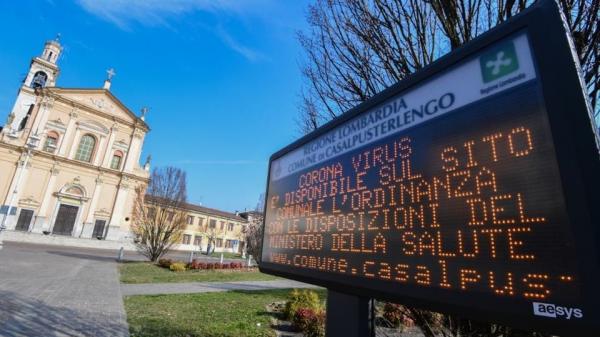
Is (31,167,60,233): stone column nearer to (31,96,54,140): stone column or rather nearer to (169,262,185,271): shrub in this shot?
(31,96,54,140): stone column

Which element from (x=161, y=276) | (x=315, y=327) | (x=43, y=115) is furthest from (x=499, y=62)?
(x=43, y=115)

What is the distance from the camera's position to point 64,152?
123ft

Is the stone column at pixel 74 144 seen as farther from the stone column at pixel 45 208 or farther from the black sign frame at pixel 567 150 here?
the black sign frame at pixel 567 150

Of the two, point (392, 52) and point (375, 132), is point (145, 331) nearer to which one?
point (375, 132)

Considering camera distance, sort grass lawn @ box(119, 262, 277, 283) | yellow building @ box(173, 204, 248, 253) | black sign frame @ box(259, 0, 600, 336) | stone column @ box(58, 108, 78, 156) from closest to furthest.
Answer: black sign frame @ box(259, 0, 600, 336) → grass lawn @ box(119, 262, 277, 283) → stone column @ box(58, 108, 78, 156) → yellow building @ box(173, 204, 248, 253)

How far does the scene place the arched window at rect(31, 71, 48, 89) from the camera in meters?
48.5

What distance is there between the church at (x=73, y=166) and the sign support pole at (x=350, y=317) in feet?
128

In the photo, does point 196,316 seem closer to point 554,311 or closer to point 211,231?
point 554,311

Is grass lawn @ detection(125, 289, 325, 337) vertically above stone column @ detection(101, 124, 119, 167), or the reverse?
stone column @ detection(101, 124, 119, 167)

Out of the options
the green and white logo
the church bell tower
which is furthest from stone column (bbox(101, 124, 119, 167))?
the green and white logo

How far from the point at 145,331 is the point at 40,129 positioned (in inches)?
1612

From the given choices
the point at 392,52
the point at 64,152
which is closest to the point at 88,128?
the point at 64,152

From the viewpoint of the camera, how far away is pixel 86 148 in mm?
39781

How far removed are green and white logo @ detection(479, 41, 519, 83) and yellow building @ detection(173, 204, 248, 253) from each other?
2234 inches
